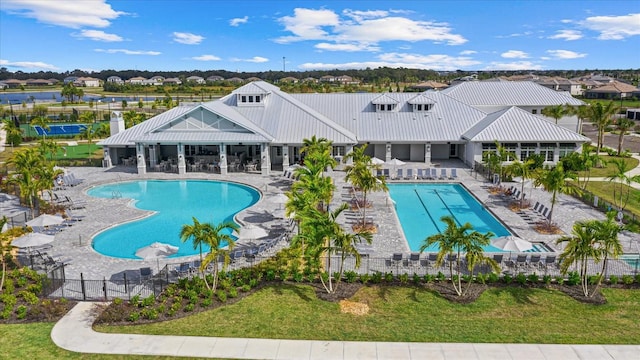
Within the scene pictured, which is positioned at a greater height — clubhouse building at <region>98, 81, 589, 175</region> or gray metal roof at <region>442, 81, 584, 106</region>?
gray metal roof at <region>442, 81, 584, 106</region>

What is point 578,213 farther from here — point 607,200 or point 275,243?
point 275,243

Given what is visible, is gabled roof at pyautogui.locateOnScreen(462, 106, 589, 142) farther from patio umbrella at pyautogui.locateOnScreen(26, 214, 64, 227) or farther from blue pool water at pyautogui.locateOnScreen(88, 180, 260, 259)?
patio umbrella at pyautogui.locateOnScreen(26, 214, 64, 227)

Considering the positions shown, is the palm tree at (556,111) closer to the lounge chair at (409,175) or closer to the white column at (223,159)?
the lounge chair at (409,175)

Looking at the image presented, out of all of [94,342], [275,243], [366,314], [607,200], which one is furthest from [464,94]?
[94,342]

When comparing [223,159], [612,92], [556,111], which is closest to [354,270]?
[223,159]

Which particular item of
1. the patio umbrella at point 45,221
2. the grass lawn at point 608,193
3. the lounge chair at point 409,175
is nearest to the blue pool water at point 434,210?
the lounge chair at point 409,175

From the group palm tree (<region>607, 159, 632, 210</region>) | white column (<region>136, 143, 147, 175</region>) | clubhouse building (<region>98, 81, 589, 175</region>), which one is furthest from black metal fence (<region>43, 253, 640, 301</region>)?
white column (<region>136, 143, 147, 175</region>)

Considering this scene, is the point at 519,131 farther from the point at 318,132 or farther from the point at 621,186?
the point at 318,132
